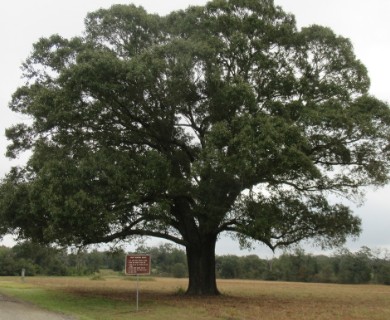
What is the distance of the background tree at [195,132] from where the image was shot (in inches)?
865

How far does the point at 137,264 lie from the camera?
853 inches

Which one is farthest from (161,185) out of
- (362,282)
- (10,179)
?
(362,282)

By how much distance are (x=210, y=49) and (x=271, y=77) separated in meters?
4.16

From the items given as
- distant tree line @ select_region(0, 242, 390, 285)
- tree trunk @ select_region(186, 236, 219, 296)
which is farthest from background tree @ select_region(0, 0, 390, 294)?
distant tree line @ select_region(0, 242, 390, 285)

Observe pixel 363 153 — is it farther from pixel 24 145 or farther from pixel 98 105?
pixel 24 145

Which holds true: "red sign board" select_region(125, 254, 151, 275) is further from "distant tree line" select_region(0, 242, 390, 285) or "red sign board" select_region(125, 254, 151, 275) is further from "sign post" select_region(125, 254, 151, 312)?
"distant tree line" select_region(0, 242, 390, 285)

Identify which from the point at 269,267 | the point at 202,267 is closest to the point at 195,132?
the point at 202,267

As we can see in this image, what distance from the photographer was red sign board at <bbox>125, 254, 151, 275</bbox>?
70.6 feet

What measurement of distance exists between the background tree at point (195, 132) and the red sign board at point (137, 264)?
6.84 ft

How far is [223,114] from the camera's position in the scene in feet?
80.2

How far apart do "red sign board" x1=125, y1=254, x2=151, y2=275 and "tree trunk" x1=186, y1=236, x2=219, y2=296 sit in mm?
7541

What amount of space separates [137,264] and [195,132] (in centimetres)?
893

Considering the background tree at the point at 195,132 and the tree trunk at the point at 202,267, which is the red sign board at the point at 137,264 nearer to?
the background tree at the point at 195,132

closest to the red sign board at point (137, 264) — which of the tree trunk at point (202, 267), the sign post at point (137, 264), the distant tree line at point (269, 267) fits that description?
the sign post at point (137, 264)
